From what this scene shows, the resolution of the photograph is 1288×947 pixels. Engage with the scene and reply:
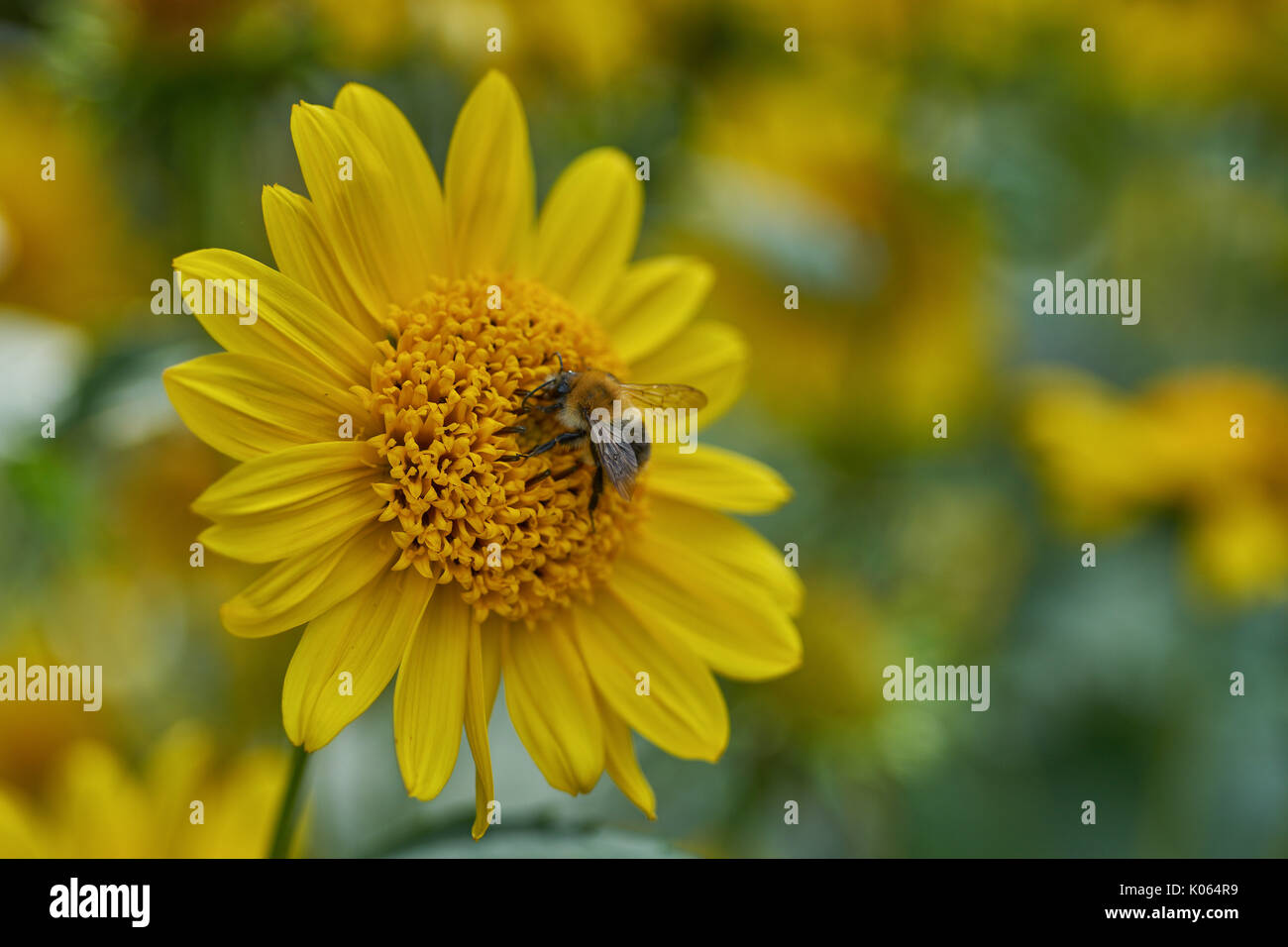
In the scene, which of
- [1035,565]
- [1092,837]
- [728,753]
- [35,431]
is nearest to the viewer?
[35,431]

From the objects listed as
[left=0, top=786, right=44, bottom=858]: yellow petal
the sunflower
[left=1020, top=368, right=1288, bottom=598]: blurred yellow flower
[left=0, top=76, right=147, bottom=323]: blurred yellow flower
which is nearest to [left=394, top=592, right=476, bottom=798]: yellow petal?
the sunflower

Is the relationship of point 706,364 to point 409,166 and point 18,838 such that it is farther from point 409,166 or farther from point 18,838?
point 18,838

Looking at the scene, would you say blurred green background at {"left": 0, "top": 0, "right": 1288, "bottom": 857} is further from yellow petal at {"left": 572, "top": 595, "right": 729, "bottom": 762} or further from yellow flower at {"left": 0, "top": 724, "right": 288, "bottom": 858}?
yellow petal at {"left": 572, "top": 595, "right": 729, "bottom": 762}

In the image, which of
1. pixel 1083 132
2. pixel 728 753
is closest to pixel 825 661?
pixel 728 753

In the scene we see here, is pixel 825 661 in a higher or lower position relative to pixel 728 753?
higher

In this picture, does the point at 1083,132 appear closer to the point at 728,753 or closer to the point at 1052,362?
the point at 1052,362

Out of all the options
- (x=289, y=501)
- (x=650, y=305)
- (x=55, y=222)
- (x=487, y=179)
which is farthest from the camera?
(x=55, y=222)

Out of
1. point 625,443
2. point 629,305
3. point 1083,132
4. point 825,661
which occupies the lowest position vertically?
point 825,661

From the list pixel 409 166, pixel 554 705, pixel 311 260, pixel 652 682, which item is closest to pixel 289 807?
pixel 554 705
